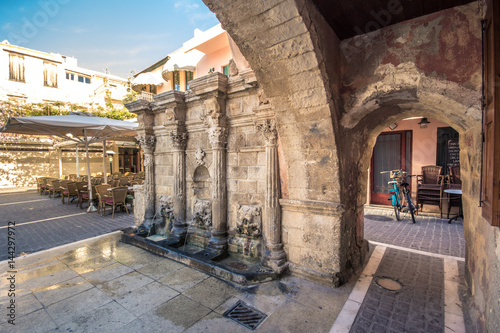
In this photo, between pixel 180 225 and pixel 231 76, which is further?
pixel 180 225

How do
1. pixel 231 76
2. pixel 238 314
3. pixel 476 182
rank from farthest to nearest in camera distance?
pixel 231 76
pixel 238 314
pixel 476 182

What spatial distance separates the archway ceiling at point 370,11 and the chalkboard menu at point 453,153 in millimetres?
6502

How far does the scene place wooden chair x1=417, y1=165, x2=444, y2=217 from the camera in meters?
6.70

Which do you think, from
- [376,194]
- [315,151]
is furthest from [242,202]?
[376,194]

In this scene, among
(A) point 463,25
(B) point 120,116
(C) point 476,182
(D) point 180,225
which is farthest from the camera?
(B) point 120,116

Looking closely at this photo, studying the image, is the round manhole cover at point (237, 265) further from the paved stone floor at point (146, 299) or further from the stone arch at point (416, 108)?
the stone arch at point (416, 108)

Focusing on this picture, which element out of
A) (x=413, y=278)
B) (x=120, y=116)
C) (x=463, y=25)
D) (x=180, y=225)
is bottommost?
(x=413, y=278)

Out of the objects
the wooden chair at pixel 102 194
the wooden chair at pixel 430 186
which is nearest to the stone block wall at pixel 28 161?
the wooden chair at pixel 102 194

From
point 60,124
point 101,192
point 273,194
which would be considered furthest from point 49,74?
point 273,194

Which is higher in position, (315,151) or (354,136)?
(354,136)

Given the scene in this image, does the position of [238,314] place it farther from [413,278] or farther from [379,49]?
[379,49]

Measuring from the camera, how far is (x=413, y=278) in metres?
3.27

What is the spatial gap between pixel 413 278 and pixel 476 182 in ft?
5.66

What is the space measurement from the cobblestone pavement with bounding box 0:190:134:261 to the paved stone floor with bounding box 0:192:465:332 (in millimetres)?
857
